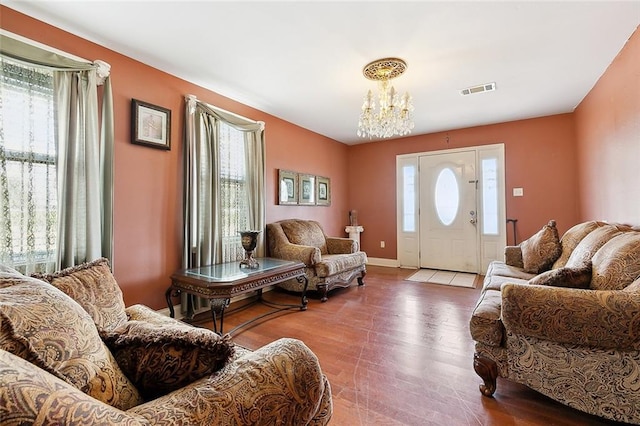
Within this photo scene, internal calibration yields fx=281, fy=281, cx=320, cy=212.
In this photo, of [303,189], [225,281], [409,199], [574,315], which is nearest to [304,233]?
[303,189]

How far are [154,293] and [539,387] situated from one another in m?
2.93

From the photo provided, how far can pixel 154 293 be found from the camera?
2.61 m

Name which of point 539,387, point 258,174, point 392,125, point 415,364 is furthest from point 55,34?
point 539,387

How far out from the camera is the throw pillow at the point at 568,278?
5.23 feet

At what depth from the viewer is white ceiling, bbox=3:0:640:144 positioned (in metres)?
1.91

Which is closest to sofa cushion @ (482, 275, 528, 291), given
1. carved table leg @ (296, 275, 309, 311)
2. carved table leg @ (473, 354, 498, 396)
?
carved table leg @ (473, 354, 498, 396)

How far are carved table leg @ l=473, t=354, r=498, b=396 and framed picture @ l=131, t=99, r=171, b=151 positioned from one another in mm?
3044

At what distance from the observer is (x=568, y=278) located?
63.3 inches

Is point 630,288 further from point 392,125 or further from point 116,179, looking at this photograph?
point 116,179

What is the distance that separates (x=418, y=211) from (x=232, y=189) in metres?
3.35

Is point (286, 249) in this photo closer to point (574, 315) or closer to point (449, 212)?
point (574, 315)

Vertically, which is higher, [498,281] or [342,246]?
[342,246]

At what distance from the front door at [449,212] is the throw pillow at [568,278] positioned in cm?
311

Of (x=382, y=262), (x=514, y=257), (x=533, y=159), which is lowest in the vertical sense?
(x=382, y=262)
